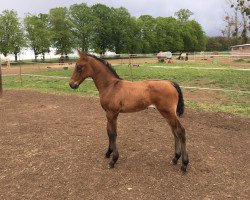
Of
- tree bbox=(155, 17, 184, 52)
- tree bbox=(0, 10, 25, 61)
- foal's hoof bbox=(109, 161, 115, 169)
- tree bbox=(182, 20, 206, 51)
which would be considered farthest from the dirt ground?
tree bbox=(182, 20, 206, 51)

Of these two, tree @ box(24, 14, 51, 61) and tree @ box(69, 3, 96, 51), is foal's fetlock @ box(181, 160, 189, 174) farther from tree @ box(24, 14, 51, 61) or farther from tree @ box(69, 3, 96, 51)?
tree @ box(69, 3, 96, 51)

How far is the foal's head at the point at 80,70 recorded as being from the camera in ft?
17.3

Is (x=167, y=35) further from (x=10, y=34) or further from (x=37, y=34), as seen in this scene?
(x=10, y=34)

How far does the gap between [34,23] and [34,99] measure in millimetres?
38857

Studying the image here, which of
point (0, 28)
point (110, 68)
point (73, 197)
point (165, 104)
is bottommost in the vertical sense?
point (73, 197)

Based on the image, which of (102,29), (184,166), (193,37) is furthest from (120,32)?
(184,166)

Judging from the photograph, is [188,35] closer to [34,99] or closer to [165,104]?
[34,99]

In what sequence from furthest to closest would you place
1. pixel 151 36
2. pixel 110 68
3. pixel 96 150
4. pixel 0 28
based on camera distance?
pixel 151 36
pixel 0 28
pixel 96 150
pixel 110 68

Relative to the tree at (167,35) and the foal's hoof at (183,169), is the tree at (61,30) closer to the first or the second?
the tree at (167,35)

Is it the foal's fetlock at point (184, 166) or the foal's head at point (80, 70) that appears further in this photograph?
the foal's head at point (80, 70)

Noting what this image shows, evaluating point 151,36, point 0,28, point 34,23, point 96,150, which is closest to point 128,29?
point 151,36

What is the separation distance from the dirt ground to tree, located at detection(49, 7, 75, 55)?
143 feet

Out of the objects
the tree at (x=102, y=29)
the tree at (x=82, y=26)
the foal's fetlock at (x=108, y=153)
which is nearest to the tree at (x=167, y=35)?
the tree at (x=102, y=29)

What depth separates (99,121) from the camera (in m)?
7.98
